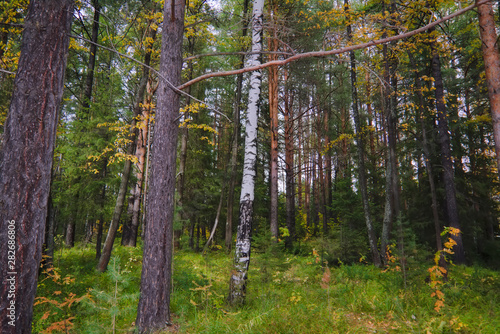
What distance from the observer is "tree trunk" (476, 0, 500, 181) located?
16.0 ft

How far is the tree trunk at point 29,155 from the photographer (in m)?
2.13

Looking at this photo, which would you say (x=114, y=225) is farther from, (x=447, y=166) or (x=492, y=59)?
(x=447, y=166)

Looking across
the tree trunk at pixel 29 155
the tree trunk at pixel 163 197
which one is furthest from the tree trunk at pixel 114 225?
the tree trunk at pixel 29 155

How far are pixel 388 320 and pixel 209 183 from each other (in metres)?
9.76

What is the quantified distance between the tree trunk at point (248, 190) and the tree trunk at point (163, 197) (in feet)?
5.04

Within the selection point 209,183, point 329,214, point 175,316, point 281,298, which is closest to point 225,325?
point 175,316

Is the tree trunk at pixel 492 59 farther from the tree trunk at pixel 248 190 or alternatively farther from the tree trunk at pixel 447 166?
the tree trunk at pixel 248 190

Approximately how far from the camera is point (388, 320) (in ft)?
14.6

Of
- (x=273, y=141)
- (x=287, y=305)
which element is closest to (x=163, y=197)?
(x=287, y=305)

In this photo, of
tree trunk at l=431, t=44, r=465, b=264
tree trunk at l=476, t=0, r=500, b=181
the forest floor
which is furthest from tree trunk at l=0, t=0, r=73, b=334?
tree trunk at l=431, t=44, r=465, b=264

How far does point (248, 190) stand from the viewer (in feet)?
17.6

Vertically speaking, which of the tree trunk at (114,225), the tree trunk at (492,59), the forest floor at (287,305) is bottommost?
the forest floor at (287,305)

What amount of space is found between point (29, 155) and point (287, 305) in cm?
492

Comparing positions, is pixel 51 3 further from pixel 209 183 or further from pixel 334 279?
pixel 209 183
